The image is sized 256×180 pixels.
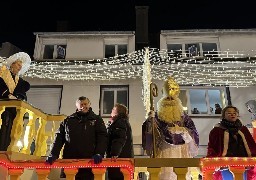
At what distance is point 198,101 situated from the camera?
13430mm

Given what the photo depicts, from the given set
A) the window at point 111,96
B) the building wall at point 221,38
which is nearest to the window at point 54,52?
the window at point 111,96

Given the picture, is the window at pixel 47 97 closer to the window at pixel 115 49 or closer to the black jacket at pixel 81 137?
the window at pixel 115 49

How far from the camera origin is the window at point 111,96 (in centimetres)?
1330

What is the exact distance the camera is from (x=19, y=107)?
512 centimetres

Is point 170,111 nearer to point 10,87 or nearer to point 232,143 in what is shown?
point 232,143

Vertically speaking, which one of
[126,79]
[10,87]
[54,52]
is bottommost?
[10,87]

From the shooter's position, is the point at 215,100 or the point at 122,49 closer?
the point at 215,100

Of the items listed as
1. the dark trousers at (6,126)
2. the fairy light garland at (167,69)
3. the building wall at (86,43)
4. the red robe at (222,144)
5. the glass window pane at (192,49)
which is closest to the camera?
the red robe at (222,144)

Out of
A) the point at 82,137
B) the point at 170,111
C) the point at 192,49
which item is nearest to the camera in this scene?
the point at 82,137

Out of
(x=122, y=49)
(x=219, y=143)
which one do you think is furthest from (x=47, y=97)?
(x=219, y=143)

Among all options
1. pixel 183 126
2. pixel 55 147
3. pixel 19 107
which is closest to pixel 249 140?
pixel 183 126

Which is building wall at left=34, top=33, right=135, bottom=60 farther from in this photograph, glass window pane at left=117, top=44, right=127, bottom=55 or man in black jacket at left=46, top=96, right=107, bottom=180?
man in black jacket at left=46, top=96, right=107, bottom=180

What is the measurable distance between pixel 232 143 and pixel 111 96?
31.1ft

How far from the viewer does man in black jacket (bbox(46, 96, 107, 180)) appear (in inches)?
163
